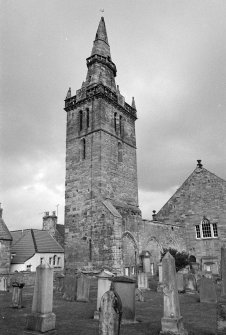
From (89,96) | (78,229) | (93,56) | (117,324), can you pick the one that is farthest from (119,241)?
(93,56)

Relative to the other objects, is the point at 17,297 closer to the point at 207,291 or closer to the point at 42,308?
the point at 42,308

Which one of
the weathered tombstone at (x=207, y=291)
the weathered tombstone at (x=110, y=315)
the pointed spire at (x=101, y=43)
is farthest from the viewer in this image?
the pointed spire at (x=101, y=43)

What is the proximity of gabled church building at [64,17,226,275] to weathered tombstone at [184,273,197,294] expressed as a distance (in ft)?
16.4

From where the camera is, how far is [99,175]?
71.5 feet

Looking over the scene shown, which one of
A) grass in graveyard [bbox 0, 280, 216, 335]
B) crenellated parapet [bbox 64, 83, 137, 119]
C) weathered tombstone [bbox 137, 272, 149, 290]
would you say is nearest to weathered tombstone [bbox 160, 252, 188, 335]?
grass in graveyard [bbox 0, 280, 216, 335]

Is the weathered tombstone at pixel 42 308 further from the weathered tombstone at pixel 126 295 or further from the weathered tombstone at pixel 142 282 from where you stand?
the weathered tombstone at pixel 142 282

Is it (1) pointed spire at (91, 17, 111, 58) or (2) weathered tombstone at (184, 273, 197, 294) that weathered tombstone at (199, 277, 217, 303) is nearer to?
(2) weathered tombstone at (184, 273, 197, 294)

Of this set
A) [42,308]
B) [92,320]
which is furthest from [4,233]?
[42,308]

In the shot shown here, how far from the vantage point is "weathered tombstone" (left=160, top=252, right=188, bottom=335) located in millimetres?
7113

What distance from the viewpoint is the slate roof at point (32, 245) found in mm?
31153

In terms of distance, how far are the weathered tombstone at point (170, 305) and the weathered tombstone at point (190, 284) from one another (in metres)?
8.86

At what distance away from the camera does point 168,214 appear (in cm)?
2947

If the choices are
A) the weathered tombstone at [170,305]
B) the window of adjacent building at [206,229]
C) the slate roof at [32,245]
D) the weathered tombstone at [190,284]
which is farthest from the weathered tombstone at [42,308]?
the slate roof at [32,245]

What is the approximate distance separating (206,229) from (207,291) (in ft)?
51.8
